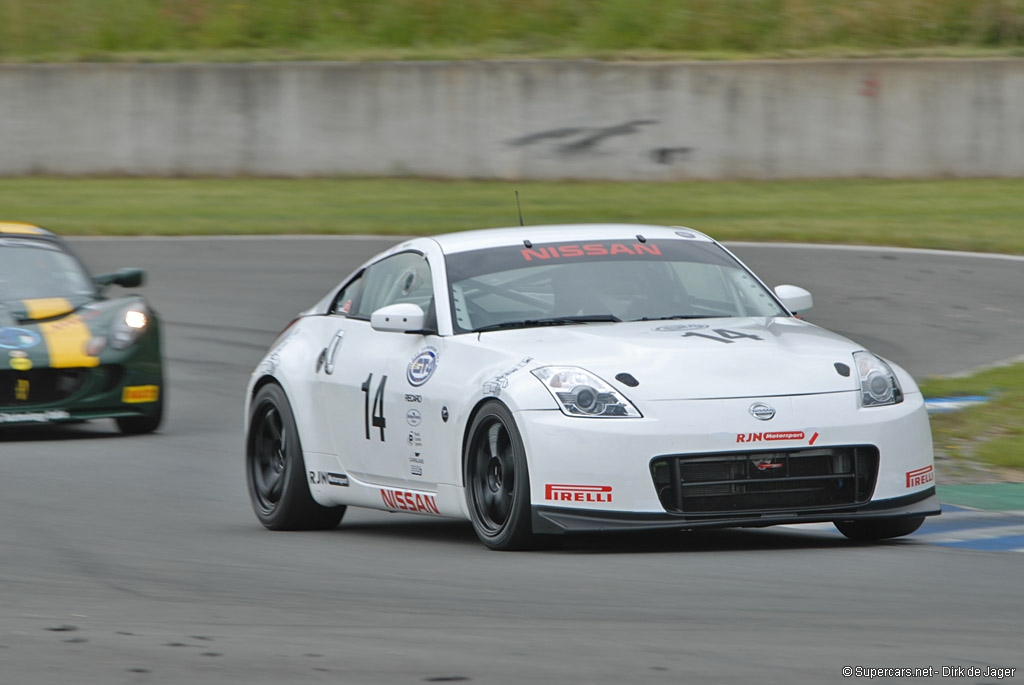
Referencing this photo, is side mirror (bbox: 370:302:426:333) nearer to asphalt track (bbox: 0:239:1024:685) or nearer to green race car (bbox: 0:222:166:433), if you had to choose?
asphalt track (bbox: 0:239:1024:685)

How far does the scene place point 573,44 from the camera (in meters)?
32.3

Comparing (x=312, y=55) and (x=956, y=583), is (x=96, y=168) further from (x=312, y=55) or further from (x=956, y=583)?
(x=956, y=583)

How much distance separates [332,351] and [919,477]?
284 cm

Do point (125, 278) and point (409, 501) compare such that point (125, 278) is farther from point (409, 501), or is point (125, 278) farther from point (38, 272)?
point (409, 501)

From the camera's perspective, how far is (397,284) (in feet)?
28.0

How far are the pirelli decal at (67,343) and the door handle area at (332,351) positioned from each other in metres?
4.34

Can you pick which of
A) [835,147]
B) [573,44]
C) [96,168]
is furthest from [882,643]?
[573,44]

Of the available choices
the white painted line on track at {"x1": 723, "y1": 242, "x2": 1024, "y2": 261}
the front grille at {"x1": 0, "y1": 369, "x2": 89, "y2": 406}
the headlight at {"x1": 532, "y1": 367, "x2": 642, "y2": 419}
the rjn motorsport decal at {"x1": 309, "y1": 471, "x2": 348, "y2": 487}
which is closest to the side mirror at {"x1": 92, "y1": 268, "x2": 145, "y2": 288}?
the front grille at {"x1": 0, "y1": 369, "x2": 89, "y2": 406}

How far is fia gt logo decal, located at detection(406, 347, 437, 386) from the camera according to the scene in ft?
25.3

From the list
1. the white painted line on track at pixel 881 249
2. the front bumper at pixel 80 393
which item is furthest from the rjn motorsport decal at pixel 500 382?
the white painted line on track at pixel 881 249

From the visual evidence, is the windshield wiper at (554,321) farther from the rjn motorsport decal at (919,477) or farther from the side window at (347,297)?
the rjn motorsport decal at (919,477)

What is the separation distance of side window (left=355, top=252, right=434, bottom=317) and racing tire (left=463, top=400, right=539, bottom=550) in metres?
0.96

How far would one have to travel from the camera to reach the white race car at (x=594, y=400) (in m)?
6.88

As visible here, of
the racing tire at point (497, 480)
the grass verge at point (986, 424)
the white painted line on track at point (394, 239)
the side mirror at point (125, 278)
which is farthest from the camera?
the white painted line on track at point (394, 239)
